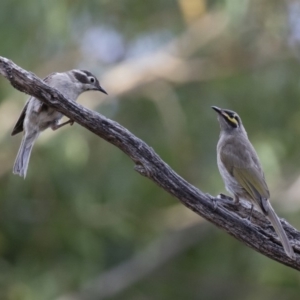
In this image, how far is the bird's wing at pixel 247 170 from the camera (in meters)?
7.03

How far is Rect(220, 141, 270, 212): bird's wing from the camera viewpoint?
7.03m

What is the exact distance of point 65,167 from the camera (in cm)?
1469

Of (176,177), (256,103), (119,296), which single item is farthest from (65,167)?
(176,177)

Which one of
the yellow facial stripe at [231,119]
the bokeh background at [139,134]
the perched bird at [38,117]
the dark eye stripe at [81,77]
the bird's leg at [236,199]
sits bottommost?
the bird's leg at [236,199]

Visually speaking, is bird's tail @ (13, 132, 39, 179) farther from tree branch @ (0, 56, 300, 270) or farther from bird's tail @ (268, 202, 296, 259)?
bird's tail @ (268, 202, 296, 259)

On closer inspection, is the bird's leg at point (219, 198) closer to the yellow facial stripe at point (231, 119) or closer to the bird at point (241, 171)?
the bird at point (241, 171)

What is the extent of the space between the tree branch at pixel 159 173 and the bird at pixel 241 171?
17cm

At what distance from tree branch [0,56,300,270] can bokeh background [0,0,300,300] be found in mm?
7147

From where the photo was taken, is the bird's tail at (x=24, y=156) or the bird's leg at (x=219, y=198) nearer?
the bird's leg at (x=219, y=198)

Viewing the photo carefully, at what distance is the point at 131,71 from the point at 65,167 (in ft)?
6.52

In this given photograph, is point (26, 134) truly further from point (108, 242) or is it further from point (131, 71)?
point (108, 242)

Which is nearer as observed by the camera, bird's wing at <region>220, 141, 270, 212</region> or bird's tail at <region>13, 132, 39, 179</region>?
bird's wing at <region>220, 141, 270, 212</region>

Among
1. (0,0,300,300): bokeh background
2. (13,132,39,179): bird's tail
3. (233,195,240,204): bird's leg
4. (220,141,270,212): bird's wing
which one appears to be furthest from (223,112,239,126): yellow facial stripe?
(0,0,300,300): bokeh background

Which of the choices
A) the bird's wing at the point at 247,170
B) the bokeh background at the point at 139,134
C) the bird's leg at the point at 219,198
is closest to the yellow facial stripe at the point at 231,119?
the bird's wing at the point at 247,170
